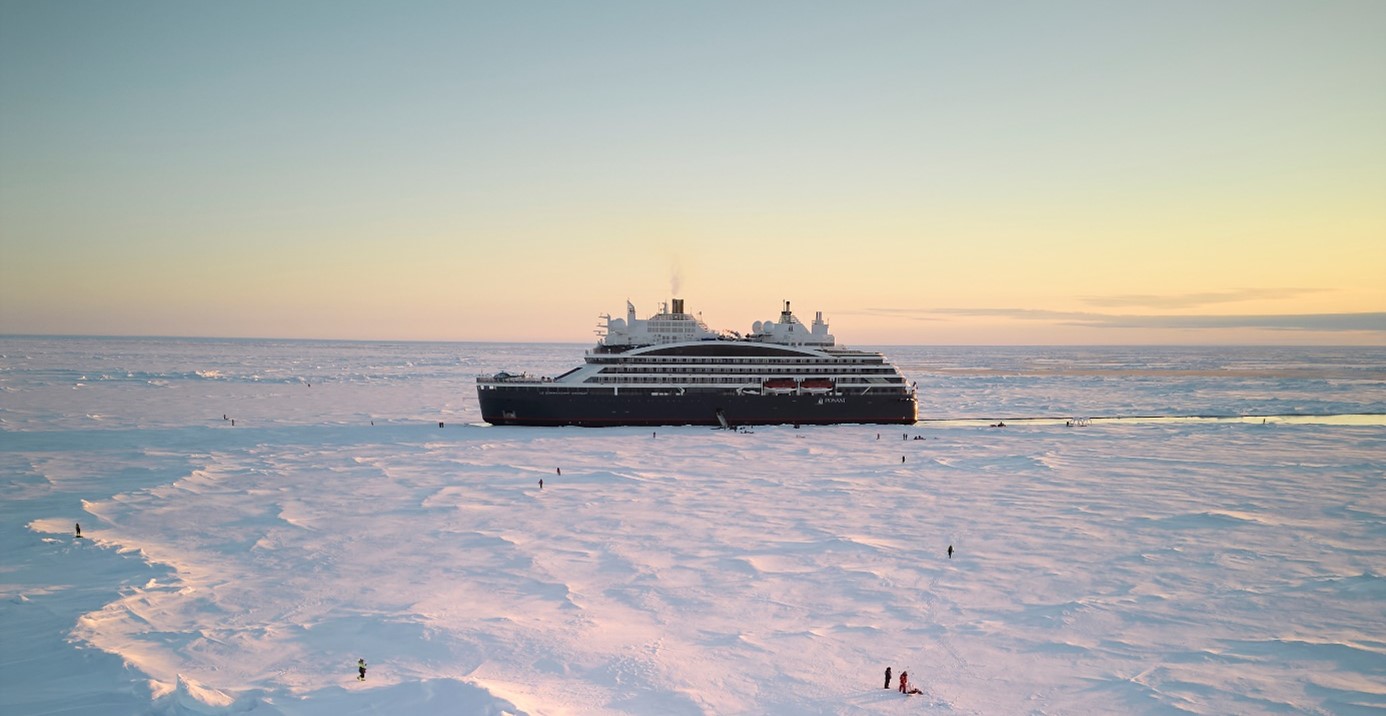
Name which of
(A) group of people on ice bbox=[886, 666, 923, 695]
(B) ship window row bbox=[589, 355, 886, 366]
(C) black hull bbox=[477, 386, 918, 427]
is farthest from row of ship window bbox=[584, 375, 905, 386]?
(A) group of people on ice bbox=[886, 666, 923, 695]

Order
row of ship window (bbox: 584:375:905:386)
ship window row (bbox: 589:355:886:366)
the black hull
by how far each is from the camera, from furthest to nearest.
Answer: ship window row (bbox: 589:355:886:366), row of ship window (bbox: 584:375:905:386), the black hull

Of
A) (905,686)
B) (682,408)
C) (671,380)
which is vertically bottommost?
(905,686)

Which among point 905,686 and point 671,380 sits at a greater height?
point 671,380

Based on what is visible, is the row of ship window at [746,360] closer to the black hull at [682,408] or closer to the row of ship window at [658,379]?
the row of ship window at [658,379]

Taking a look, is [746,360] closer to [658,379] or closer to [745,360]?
[745,360]

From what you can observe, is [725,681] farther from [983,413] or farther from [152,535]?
[983,413]

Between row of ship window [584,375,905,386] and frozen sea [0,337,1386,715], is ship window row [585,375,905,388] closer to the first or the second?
row of ship window [584,375,905,386]

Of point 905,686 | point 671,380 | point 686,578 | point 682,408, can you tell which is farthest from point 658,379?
point 905,686
